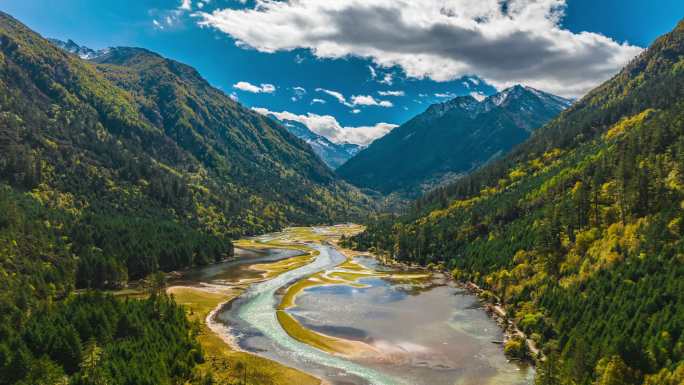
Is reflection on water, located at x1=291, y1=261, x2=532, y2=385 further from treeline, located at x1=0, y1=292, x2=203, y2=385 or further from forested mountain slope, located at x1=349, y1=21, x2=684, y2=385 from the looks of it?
treeline, located at x1=0, y1=292, x2=203, y2=385

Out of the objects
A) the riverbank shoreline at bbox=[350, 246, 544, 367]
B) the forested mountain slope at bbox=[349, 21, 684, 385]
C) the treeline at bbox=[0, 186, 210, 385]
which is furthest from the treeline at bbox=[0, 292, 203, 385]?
the riverbank shoreline at bbox=[350, 246, 544, 367]

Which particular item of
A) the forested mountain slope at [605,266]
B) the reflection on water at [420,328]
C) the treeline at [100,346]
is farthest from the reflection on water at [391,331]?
the treeline at [100,346]

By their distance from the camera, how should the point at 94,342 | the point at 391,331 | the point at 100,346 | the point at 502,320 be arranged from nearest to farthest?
the point at 94,342
the point at 100,346
the point at 391,331
the point at 502,320

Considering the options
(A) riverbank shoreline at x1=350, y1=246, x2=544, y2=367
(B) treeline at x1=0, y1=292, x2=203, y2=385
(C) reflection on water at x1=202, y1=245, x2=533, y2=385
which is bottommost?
(C) reflection on water at x1=202, y1=245, x2=533, y2=385

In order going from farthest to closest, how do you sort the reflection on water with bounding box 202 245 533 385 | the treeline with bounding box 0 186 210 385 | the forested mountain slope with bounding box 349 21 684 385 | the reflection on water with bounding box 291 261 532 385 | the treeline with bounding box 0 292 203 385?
1. the reflection on water with bounding box 291 261 532 385
2. the reflection on water with bounding box 202 245 533 385
3. the forested mountain slope with bounding box 349 21 684 385
4. the treeline with bounding box 0 186 210 385
5. the treeline with bounding box 0 292 203 385

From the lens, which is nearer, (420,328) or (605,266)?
(605,266)

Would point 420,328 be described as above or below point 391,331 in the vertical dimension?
above

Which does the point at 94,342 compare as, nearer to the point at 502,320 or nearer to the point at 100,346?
the point at 100,346

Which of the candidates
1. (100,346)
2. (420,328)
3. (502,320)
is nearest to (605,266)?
(502,320)

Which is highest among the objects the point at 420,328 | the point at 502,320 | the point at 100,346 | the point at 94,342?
the point at 94,342

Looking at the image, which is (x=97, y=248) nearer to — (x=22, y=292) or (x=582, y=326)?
(x=22, y=292)
